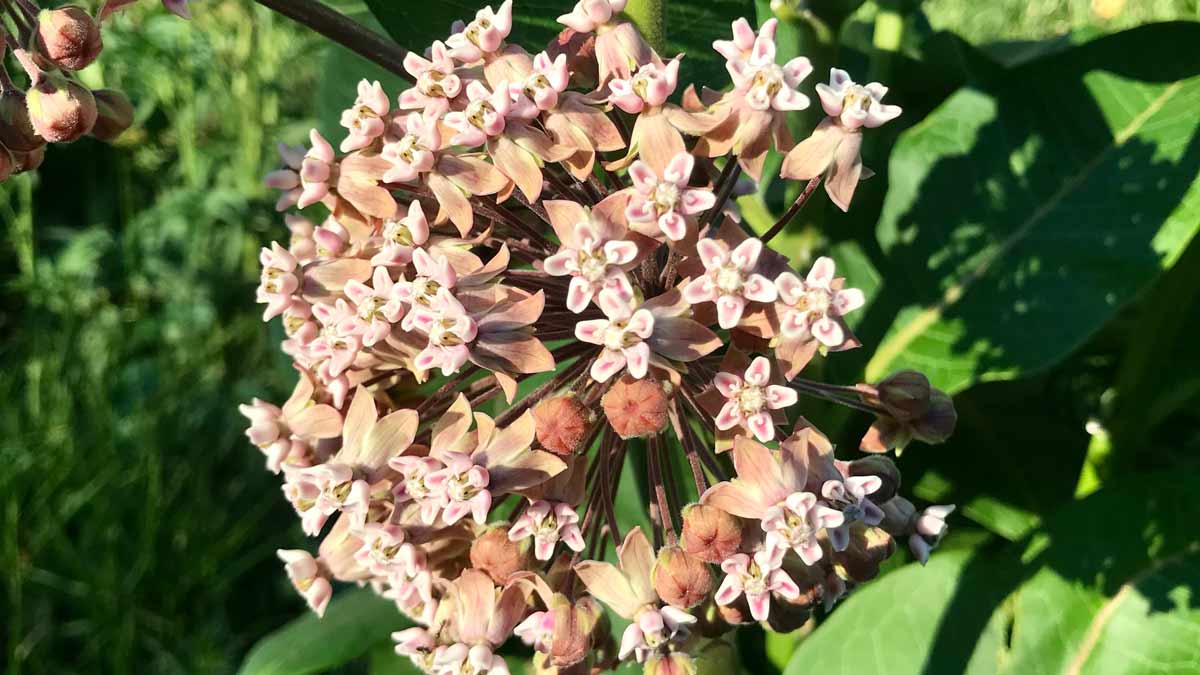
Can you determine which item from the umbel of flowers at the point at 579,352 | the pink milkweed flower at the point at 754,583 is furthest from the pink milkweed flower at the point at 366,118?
the pink milkweed flower at the point at 754,583

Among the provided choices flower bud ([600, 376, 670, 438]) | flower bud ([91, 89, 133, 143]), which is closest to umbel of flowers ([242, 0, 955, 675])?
flower bud ([600, 376, 670, 438])

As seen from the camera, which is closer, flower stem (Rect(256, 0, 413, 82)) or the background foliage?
flower stem (Rect(256, 0, 413, 82))

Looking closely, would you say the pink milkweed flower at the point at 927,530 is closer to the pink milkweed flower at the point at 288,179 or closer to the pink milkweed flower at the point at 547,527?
the pink milkweed flower at the point at 547,527

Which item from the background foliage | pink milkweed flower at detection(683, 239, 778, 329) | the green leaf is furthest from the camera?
the green leaf

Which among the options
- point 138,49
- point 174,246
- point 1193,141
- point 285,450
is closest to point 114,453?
point 174,246


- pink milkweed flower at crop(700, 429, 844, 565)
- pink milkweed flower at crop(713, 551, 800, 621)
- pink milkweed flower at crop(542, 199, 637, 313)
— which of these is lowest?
pink milkweed flower at crop(713, 551, 800, 621)

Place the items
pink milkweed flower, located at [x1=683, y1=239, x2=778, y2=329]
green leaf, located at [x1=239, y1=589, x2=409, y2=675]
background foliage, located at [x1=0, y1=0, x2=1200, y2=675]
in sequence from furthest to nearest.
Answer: green leaf, located at [x1=239, y1=589, x2=409, y2=675]
background foliage, located at [x1=0, y1=0, x2=1200, y2=675]
pink milkweed flower, located at [x1=683, y1=239, x2=778, y2=329]

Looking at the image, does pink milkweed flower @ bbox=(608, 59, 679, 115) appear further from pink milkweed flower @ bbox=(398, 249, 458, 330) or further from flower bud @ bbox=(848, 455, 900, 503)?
flower bud @ bbox=(848, 455, 900, 503)

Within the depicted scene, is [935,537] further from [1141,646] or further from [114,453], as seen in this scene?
[114,453]
